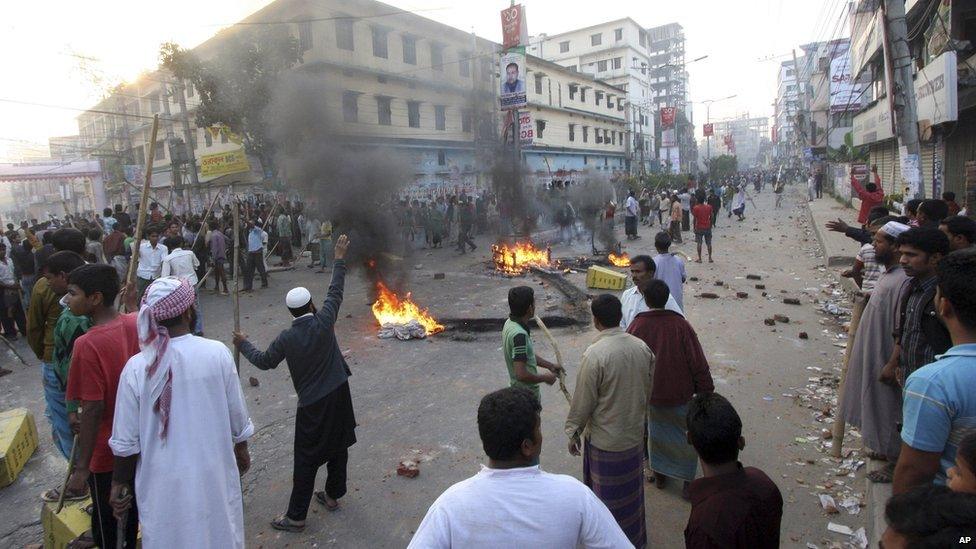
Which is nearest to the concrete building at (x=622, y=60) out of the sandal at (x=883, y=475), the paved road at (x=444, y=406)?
the paved road at (x=444, y=406)

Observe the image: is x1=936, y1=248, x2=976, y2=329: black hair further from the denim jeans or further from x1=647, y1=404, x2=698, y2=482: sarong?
the denim jeans

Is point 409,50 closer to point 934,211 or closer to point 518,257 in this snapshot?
point 518,257

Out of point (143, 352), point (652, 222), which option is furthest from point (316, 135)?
point (652, 222)

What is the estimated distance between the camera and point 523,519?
1.46m

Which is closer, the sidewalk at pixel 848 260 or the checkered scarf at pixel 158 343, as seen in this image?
the checkered scarf at pixel 158 343

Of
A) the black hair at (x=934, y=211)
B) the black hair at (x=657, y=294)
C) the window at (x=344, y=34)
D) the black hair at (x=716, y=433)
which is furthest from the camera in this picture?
the window at (x=344, y=34)

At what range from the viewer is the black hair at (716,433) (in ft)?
6.28

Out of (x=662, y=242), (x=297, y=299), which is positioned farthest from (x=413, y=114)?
(x=297, y=299)

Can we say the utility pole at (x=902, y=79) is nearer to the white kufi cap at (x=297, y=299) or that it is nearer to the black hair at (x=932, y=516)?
the black hair at (x=932, y=516)

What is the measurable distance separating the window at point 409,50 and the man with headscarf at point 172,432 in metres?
14.9

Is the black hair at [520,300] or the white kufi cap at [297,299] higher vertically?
the white kufi cap at [297,299]

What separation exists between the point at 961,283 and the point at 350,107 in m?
11.6

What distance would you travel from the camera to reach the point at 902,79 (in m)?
8.37

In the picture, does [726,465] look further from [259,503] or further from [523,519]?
[259,503]
